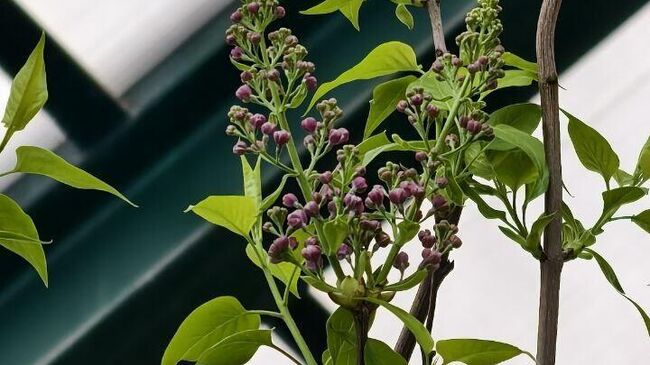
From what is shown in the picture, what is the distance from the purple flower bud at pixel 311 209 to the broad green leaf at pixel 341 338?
0.07 metres

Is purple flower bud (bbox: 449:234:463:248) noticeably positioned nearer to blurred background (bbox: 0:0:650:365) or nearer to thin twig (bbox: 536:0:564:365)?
thin twig (bbox: 536:0:564:365)

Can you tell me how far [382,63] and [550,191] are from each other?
14 cm

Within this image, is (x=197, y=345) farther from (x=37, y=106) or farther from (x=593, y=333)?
(x=593, y=333)

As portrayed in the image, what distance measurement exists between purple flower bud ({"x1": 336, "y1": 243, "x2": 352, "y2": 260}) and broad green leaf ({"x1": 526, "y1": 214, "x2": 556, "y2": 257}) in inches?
4.1

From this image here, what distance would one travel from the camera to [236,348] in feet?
1.79

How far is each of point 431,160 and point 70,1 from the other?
66 cm

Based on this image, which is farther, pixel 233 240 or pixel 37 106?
pixel 233 240

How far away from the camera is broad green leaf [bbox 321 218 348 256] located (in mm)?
476

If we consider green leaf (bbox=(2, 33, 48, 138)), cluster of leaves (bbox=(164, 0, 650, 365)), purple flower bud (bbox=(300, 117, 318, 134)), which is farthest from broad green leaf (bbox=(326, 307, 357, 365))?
green leaf (bbox=(2, 33, 48, 138))

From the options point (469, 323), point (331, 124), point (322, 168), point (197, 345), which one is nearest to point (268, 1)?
point (331, 124)

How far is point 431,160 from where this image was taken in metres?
0.50

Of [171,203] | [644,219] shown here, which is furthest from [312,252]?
[171,203]

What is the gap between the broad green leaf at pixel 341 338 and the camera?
1.77ft

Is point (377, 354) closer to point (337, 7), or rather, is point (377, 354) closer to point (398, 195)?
point (398, 195)
